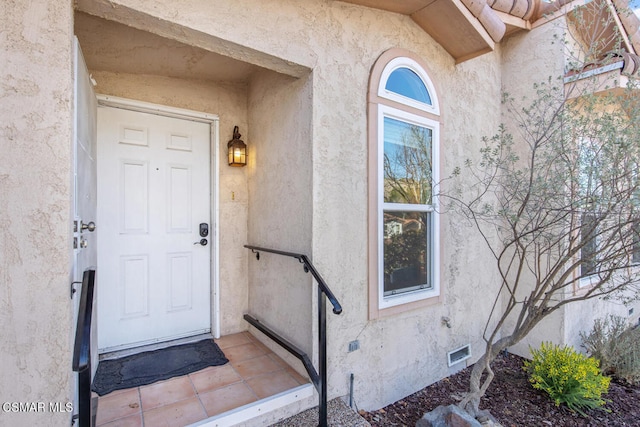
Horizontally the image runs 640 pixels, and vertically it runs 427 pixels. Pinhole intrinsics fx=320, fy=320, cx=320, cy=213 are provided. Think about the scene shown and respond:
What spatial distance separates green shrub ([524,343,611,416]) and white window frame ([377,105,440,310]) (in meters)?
1.25

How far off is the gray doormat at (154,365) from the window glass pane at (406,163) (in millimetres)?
2163

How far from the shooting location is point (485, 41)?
3191mm

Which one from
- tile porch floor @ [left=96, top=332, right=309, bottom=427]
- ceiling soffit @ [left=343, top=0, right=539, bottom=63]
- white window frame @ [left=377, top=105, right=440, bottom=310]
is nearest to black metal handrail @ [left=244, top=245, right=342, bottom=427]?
tile porch floor @ [left=96, top=332, right=309, bottom=427]

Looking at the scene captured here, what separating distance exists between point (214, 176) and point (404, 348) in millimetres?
2546

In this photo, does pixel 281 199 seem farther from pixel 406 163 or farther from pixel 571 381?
pixel 571 381

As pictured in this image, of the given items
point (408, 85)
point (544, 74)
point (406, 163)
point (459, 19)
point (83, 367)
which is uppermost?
point (459, 19)

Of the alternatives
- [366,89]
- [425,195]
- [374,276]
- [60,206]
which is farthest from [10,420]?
[425,195]

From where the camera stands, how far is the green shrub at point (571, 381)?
2.91 metres

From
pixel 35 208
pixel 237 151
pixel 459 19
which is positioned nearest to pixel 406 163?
pixel 459 19

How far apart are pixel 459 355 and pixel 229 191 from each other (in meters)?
3.07

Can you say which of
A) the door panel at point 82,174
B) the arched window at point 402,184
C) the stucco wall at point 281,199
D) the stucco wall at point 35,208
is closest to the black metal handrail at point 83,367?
the stucco wall at point 35,208

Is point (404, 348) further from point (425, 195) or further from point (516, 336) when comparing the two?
point (425, 195)

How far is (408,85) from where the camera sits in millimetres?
3094

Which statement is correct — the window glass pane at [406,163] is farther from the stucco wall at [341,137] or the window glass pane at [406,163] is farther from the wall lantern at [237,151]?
the wall lantern at [237,151]
